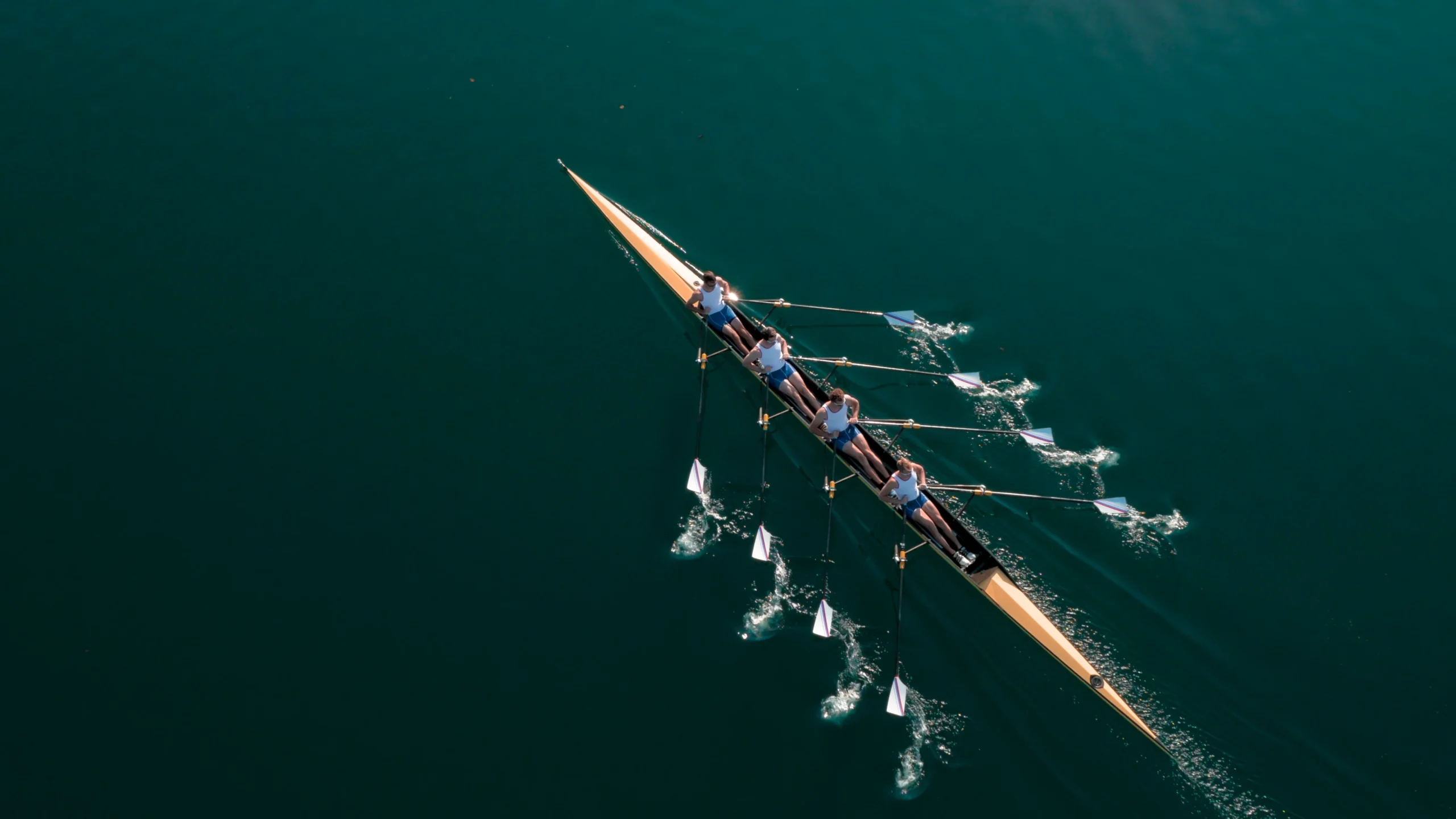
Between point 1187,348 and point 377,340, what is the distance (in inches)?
629

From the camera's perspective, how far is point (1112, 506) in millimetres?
15852

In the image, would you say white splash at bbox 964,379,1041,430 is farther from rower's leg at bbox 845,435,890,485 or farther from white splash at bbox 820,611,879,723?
white splash at bbox 820,611,879,723

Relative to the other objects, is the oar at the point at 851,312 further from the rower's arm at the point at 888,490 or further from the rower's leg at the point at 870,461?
the rower's arm at the point at 888,490

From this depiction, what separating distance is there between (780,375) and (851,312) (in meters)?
2.24

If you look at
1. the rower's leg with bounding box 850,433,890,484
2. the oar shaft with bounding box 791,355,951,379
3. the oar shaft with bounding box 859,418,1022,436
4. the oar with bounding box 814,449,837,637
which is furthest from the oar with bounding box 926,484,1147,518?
the oar shaft with bounding box 791,355,951,379

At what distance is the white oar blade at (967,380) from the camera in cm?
1711

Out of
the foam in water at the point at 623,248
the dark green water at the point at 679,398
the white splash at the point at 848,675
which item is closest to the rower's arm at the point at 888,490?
the dark green water at the point at 679,398

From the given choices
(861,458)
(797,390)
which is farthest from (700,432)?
(861,458)

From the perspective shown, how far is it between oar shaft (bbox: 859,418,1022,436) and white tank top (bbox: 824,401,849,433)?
32.2 inches

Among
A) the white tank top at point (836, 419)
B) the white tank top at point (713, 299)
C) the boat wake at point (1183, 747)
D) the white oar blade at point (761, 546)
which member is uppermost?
the white tank top at point (713, 299)

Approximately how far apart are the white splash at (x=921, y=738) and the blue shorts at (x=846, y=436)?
4328mm

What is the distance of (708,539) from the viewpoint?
53.2ft

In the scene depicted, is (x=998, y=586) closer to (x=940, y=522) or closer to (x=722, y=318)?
(x=940, y=522)

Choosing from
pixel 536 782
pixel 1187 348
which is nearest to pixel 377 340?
pixel 536 782
